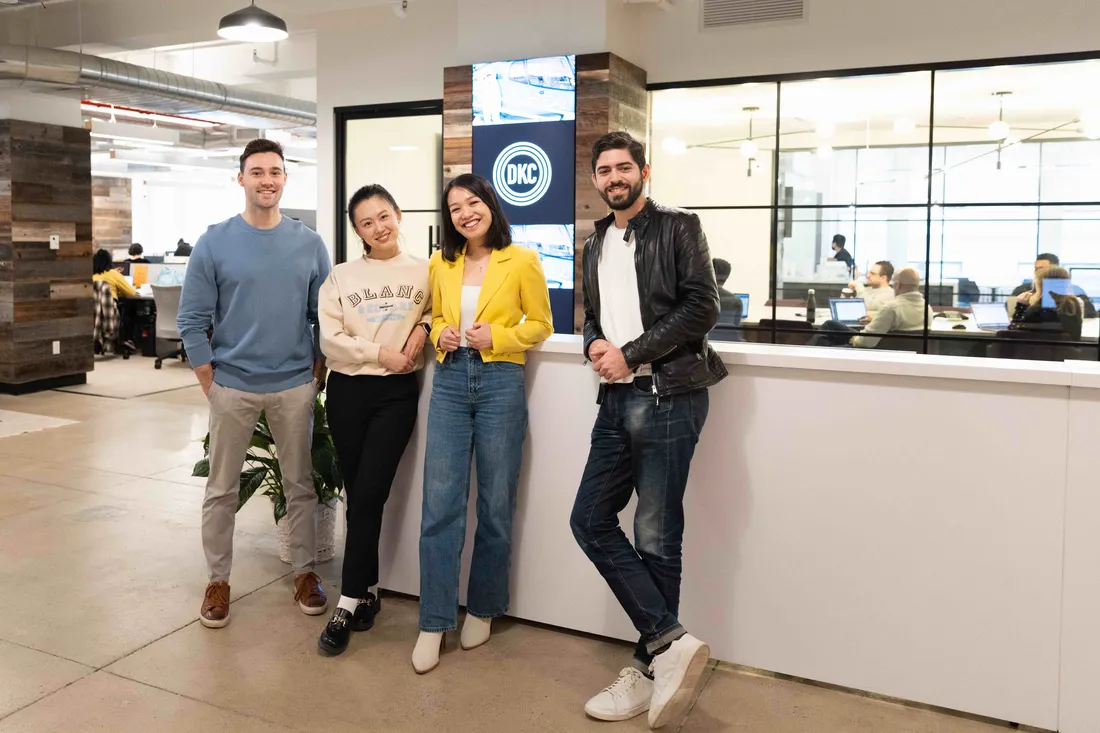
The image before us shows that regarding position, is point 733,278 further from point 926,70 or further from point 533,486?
point 533,486

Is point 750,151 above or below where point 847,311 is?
above

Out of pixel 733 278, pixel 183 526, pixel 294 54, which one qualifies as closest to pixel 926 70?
pixel 733 278

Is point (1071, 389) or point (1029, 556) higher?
point (1071, 389)

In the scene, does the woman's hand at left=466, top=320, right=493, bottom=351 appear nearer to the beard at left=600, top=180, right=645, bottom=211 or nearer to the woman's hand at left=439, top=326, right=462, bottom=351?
the woman's hand at left=439, top=326, right=462, bottom=351

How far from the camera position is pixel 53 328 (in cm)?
852

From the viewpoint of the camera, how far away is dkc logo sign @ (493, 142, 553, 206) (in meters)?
6.38

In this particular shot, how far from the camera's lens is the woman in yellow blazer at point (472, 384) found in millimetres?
2830

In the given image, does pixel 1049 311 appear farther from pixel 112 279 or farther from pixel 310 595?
pixel 112 279

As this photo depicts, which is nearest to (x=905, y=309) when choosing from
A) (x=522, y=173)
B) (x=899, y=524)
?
(x=522, y=173)

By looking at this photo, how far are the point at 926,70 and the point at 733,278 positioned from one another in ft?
6.24

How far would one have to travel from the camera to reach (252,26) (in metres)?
5.76

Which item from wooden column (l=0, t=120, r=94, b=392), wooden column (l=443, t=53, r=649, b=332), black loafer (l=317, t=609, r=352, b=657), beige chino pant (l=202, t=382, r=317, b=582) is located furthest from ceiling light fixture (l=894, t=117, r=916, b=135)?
wooden column (l=0, t=120, r=94, b=392)

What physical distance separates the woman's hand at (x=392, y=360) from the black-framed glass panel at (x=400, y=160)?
4801 millimetres

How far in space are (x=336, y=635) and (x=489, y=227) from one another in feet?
4.50
